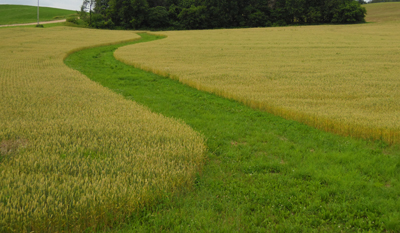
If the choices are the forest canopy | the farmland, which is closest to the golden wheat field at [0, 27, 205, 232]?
the farmland

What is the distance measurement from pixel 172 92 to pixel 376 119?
895cm

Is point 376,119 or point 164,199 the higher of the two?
point 376,119

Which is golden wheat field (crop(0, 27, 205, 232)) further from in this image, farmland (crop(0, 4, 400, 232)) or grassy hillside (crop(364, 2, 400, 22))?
grassy hillside (crop(364, 2, 400, 22))

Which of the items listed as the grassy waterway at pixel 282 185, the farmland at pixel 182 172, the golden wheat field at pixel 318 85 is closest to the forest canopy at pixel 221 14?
the golden wheat field at pixel 318 85

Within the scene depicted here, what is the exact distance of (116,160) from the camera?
588cm

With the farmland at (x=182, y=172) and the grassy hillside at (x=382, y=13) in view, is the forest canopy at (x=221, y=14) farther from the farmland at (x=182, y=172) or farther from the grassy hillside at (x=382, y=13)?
the farmland at (x=182, y=172)

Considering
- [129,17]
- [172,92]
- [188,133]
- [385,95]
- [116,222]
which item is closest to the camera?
[116,222]

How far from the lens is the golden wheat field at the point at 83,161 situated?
4305 millimetres

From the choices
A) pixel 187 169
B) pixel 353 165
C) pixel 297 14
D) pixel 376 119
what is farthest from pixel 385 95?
pixel 297 14

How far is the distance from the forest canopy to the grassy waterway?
70.1 meters

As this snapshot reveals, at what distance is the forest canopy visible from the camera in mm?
72125

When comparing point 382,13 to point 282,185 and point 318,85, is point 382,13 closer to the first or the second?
point 318,85

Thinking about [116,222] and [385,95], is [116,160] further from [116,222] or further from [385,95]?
[385,95]

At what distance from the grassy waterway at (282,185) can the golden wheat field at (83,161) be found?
43 centimetres
